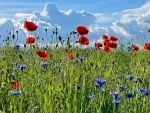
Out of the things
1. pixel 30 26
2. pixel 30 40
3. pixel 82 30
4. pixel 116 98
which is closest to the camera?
pixel 116 98

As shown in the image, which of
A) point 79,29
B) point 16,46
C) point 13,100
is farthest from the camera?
point 16,46

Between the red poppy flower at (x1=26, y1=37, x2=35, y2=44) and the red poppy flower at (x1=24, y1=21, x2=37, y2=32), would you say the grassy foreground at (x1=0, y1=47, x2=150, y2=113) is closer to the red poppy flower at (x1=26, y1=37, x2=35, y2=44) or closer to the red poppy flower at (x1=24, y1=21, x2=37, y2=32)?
the red poppy flower at (x1=26, y1=37, x2=35, y2=44)

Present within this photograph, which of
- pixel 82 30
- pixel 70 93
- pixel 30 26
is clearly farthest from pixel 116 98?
pixel 30 26

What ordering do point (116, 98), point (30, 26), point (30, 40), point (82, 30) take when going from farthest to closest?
point (30, 40) < point (30, 26) < point (82, 30) < point (116, 98)

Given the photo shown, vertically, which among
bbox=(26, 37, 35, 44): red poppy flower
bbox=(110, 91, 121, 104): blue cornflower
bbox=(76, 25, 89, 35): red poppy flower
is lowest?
bbox=(110, 91, 121, 104): blue cornflower

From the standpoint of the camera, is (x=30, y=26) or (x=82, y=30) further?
(x=30, y=26)

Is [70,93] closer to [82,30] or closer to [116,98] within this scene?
[116,98]

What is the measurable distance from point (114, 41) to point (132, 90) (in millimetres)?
1997

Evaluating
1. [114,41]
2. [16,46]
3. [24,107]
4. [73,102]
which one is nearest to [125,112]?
[73,102]

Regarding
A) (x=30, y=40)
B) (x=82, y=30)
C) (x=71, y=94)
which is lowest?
(x=71, y=94)

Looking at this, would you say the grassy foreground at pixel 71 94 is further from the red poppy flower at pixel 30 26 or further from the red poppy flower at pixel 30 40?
the red poppy flower at pixel 30 26

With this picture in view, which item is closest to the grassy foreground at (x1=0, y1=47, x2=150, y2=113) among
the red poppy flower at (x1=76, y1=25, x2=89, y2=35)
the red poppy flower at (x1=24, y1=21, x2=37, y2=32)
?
the red poppy flower at (x1=76, y1=25, x2=89, y2=35)

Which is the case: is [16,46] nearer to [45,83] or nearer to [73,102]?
[45,83]

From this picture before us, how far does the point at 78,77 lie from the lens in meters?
4.72
